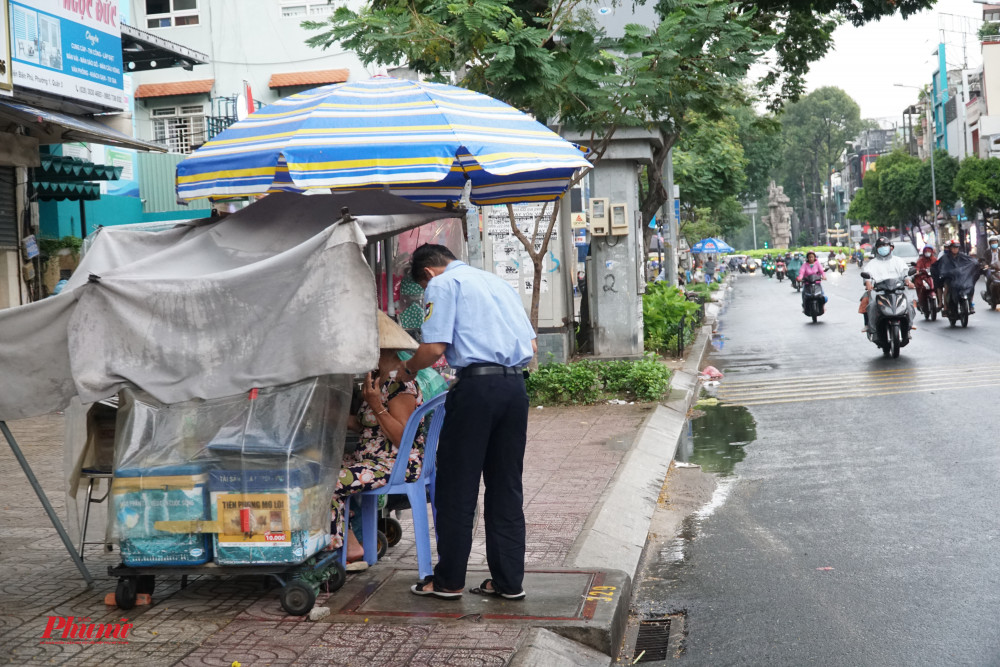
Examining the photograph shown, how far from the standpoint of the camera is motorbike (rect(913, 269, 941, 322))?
2289cm

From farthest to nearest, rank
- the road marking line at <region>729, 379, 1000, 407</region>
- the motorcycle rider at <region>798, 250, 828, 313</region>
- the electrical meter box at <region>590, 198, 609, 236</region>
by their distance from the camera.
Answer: the motorcycle rider at <region>798, 250, 828, 313</region> → the electrical meter box at <region>590, 198, 609, 236</region> → the road marking line at <region>729, 379, 1000, 407</region>

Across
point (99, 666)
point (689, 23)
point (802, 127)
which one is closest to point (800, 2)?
point (689, 23)

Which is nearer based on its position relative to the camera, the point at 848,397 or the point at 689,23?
the point at 689,23

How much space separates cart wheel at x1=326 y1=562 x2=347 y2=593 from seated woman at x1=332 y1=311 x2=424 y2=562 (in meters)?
0.12

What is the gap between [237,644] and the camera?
4.55 m

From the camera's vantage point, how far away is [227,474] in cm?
496

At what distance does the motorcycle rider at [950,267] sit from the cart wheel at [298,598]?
1872 centimetres

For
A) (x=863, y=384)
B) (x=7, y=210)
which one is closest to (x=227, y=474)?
(x=863, y=384)

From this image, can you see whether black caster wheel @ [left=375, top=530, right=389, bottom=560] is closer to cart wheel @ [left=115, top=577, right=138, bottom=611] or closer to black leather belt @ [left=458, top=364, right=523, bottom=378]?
cart wheel @ [left=115, top=577, right=138, bottom=611]

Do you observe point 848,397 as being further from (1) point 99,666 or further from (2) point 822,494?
(1) point 99,666

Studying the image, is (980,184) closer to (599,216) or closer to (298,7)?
(298,7)

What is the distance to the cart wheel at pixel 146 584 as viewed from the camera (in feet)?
16.9

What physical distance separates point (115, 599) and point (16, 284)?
11294mm

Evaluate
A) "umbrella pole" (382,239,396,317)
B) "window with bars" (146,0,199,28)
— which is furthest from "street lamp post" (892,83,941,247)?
"umbrella pole" (382,239,396,317)
